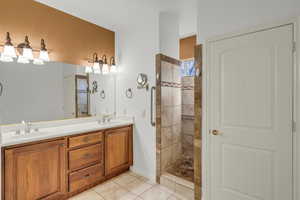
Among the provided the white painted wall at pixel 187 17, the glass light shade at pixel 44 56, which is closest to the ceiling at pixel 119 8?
the white painted wall at pixel 187 17

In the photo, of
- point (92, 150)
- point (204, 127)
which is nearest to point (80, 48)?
point (92, 150)

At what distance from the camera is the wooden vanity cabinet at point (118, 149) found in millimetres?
2449

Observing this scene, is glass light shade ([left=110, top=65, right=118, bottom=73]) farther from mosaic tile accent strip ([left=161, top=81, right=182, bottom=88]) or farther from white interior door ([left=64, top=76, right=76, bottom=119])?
mosaic tile accent strip ([left=161, top=81, right=182, bottom=88])

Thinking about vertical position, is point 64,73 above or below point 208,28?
below

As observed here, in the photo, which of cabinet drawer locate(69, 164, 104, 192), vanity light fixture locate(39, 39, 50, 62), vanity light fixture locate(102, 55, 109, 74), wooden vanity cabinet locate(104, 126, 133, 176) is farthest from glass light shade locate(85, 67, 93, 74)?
cabinet drawer locate(69, 164, 104, 192)

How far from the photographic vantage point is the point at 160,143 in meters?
2.46

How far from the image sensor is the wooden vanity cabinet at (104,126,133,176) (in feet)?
8.04

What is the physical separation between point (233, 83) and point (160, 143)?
54.8 inches

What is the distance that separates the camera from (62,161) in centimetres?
194

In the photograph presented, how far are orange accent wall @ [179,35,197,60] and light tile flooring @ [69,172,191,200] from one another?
8.72 feet

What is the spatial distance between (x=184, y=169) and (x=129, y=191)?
1011 mm

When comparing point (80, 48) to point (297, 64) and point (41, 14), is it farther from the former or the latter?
point (297, 64)

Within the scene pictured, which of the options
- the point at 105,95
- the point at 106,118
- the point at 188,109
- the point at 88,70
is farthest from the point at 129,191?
the point at 88,70

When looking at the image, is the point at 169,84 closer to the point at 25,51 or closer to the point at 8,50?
the point at 25,51
